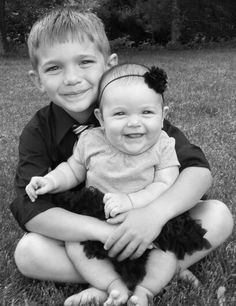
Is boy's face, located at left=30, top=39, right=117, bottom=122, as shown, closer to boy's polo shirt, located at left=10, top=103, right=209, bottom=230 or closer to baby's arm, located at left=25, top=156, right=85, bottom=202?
boy's polo shirt, located at left=10, top=103, right=209, bottom=230

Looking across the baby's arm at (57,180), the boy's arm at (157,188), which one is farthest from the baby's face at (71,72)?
the boy's arm at (157,188)

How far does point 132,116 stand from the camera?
9.11ft

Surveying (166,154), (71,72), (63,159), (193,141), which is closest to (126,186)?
(166,154)

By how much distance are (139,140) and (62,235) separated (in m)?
0.66

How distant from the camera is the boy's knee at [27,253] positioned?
9.23 feet

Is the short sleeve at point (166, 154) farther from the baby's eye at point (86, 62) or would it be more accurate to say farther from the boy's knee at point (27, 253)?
the boy's knee at point (27, 253)

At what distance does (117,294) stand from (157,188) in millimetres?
613

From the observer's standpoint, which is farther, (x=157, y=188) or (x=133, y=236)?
(x=157, y=188)

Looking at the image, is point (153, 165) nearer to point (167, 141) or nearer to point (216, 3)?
point (167, 141)

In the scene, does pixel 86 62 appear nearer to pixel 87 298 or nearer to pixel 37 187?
pixel 37 187

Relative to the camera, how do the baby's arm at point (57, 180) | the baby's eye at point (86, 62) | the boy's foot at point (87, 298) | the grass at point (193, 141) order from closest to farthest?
1. the boy's foot at point (87, 298)
2. the grass at point (193, 141)
3. the baby's arm at point (57, 180)
4. the baby's eye at point (86, 62)

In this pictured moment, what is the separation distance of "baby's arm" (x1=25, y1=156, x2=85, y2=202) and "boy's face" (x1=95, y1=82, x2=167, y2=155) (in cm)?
32

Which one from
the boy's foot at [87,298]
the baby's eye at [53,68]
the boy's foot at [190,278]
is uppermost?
the baby's eye at [53,68]

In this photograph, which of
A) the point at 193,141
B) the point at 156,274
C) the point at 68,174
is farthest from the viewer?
the point at 193,141
